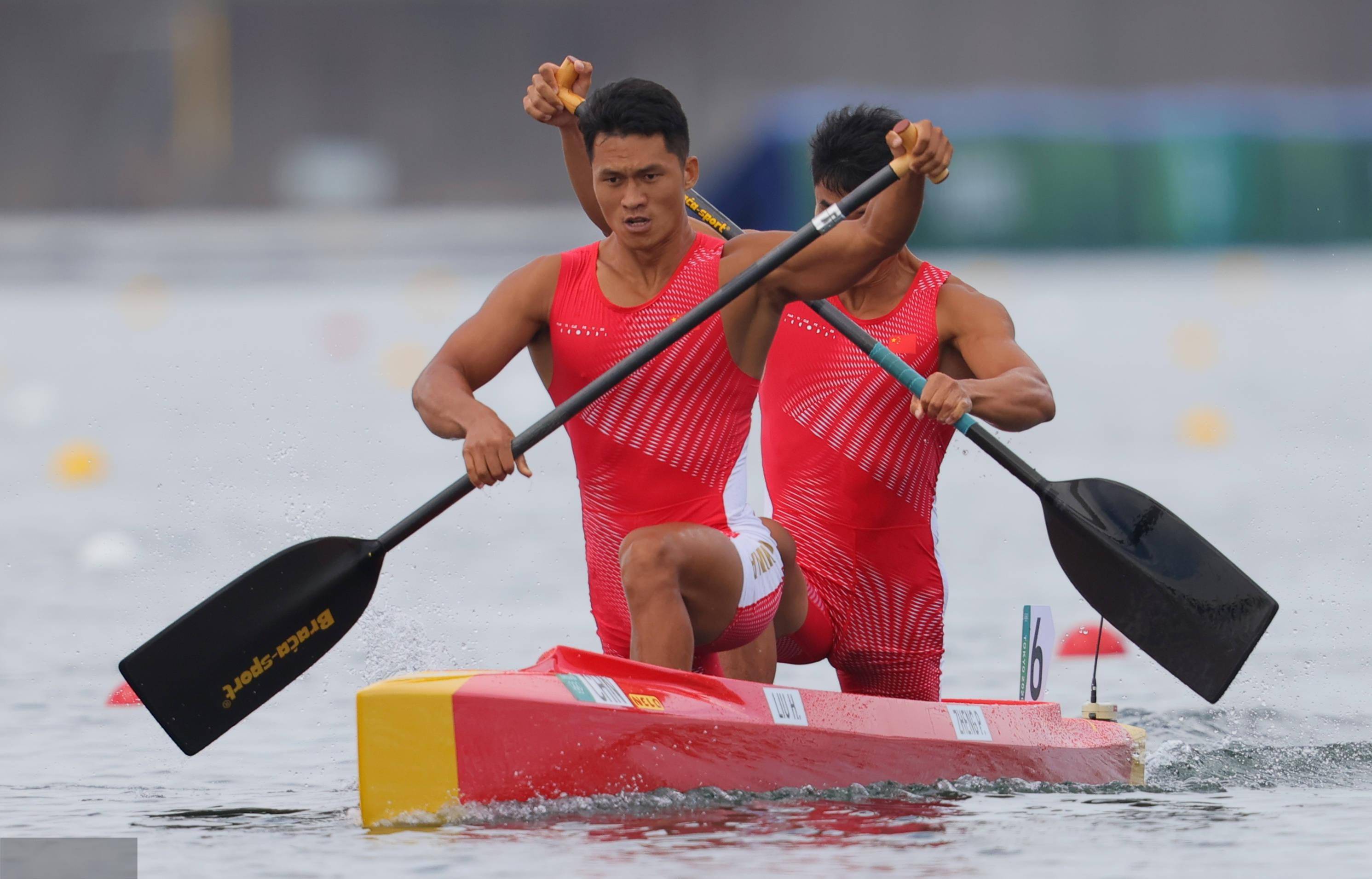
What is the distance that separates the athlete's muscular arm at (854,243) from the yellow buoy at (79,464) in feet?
26.0

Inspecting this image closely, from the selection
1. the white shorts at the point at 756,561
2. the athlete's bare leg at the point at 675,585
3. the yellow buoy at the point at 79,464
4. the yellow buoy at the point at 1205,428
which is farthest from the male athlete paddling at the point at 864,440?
the yellow buoy at the point at 1205,428

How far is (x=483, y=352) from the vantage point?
4520 millimetres

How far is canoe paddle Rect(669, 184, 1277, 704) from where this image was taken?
4.86 metres

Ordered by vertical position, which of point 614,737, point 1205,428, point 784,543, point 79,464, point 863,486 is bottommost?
point 614,737

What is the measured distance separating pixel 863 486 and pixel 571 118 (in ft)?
3.95

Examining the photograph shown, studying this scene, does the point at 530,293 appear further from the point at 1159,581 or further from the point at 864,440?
the point at 1159,581

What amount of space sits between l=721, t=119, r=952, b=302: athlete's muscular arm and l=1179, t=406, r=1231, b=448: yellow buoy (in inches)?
325

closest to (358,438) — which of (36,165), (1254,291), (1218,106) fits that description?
(1254,291)

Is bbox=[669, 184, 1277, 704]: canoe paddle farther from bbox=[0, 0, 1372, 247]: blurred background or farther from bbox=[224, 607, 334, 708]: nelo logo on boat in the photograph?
bbox=[0, 0, 1372, 247]: blurred background

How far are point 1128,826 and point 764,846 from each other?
905 mm

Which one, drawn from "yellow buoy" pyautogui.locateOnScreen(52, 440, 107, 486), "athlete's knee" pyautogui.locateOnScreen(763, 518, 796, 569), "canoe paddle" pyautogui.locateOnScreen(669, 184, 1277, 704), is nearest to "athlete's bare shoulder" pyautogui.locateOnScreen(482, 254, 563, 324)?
"canoe paddle" pyautogui.locateOnScreen(669, 184, 1277, 704)

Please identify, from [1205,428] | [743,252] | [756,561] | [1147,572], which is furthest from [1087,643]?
[1205,428]

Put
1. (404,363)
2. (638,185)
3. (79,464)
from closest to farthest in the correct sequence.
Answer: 1. (638,185)
2. (79,464)
3. (404,363)

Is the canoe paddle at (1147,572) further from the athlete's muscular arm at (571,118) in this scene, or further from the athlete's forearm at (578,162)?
the athlete's forearm at (578,162)
